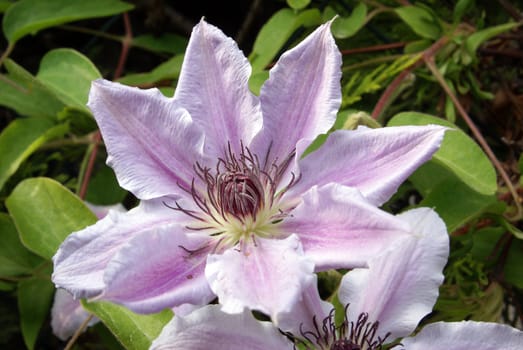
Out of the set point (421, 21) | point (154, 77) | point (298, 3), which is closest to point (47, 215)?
point (154, 77)

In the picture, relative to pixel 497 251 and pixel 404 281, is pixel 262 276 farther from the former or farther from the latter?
pixel 497 251

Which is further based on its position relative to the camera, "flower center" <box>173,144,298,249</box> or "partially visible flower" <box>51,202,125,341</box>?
"partially visible flower" <box>51,202,125,341</box>

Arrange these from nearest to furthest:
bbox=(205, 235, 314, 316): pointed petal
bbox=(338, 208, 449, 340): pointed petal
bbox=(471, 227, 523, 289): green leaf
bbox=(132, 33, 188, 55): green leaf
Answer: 1. bbox=(205, 235, 314, 316): pointed petal
2. bbox=(338, 208, 449, 340): pointed petal
3. bbox=(471, 227, 523, 289): green leaf
4. bbox=(132, 33, 188, 55): green leaf

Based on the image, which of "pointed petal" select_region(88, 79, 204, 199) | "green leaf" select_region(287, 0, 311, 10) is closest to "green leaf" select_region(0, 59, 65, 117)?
"green leaf" select_region(287, 0, 311, 10)

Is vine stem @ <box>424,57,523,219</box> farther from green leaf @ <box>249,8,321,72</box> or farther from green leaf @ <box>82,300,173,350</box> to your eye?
green leaf @ <box>82,300,173,350</box>

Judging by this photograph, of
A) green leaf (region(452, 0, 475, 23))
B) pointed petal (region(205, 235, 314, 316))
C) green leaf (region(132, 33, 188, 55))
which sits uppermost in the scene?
green leaf (region(452, 0, 475, 23))

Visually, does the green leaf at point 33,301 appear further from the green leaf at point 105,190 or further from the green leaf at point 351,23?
the green leaf at point 351,23
